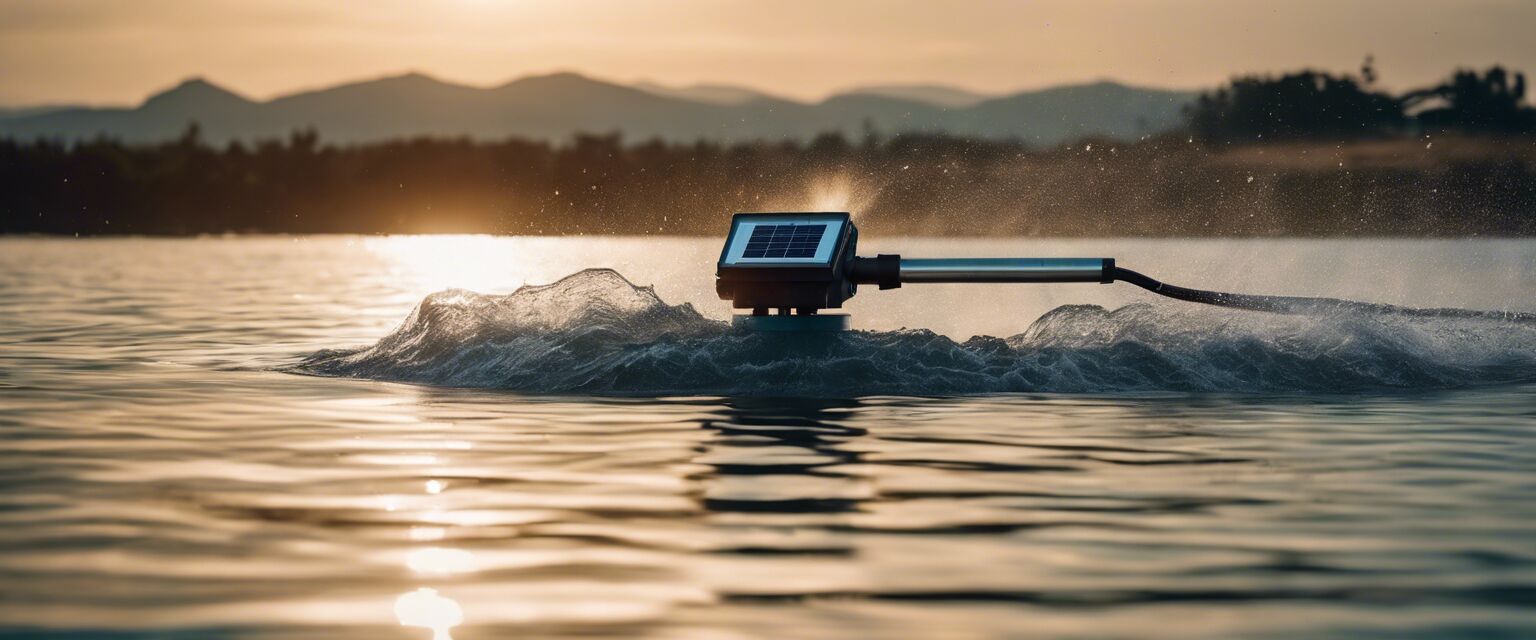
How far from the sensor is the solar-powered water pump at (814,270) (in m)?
18.3

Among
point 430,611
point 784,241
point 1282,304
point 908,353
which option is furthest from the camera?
point 1282,304

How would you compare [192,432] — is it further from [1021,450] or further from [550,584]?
[550,584]

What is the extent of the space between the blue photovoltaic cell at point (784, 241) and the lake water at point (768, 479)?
0.80 m

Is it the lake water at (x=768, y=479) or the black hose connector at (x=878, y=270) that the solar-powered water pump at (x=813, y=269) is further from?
the lake water at (x=768, y=479)

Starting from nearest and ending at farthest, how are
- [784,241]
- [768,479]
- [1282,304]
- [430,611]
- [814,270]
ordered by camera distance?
[430,611] → [768,479] → [814,270] → [784,241] → [1282,304]

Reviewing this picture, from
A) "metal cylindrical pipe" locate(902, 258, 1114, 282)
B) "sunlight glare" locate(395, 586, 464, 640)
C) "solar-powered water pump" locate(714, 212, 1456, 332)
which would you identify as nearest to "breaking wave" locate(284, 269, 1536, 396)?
"solar-powered water pump" locate(714, 212, 1456, 332)

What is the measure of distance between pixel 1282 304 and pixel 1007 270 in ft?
12.9

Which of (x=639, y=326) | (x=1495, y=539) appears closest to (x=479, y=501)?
(x=1495, y=539)

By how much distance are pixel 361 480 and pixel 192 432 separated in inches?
124

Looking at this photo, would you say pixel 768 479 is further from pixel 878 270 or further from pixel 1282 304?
pixel 1282 304

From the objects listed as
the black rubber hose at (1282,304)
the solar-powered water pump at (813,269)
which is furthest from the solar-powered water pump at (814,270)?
the black rubber hose at (1282,304)

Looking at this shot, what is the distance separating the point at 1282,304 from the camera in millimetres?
21078

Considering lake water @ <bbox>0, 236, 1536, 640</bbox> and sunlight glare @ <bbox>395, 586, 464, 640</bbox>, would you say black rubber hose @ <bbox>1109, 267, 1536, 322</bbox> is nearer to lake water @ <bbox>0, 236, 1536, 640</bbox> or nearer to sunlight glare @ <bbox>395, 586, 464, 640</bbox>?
lake water @ <bbox>0, 236, 1536, 640</bbox>

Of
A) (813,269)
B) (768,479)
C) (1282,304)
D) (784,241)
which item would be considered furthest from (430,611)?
(1282,304)
